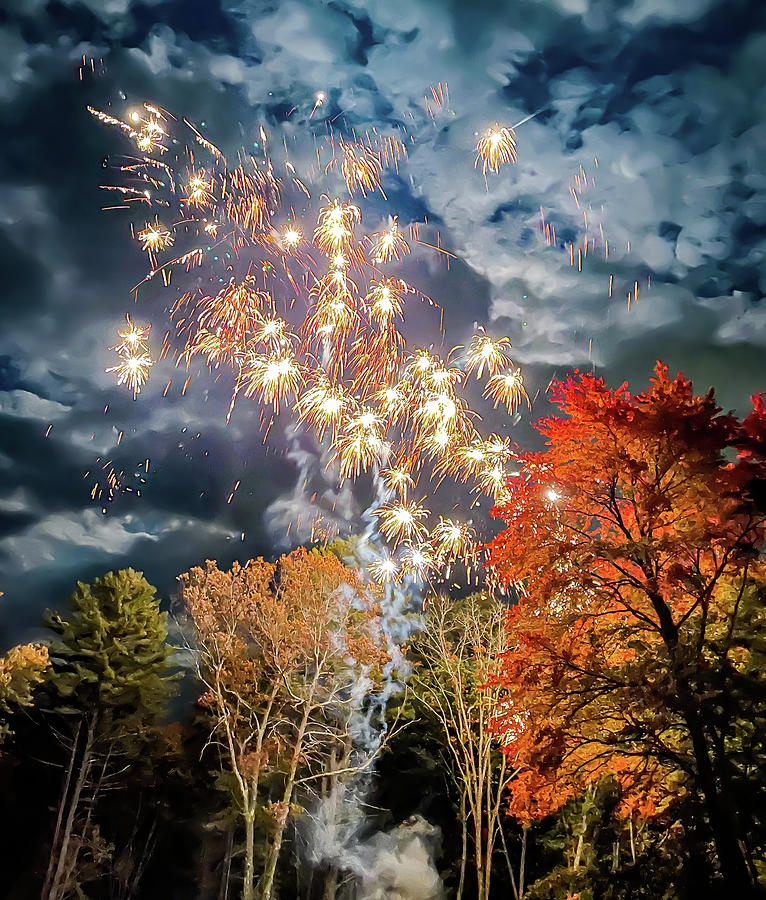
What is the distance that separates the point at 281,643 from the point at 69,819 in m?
8.19

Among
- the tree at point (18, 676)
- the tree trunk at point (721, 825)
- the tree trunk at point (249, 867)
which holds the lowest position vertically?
the tree trunk at point (249, 867)

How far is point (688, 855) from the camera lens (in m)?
6.93

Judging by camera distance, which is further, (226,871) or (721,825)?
(226,871)

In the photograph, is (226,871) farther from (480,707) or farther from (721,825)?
(721,825)

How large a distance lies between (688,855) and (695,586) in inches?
132

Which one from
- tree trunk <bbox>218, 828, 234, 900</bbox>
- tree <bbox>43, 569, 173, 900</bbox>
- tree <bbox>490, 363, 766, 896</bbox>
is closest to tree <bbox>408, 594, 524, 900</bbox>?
tree <bbox>490, 363, 766, 896</bbox>

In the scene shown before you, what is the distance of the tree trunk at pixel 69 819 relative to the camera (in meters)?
16.0

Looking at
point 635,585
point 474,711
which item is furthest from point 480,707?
point 635,585

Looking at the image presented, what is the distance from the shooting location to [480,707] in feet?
49.7

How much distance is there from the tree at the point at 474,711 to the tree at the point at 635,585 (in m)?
4.12

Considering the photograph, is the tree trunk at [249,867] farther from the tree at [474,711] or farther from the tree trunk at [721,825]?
the tree trunk at [721,825]

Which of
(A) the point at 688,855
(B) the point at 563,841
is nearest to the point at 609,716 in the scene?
(A) the point at 688,855

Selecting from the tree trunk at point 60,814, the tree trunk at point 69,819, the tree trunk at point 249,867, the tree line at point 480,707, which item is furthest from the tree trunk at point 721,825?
the tree trunk at point 60,814

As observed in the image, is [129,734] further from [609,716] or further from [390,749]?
[609,716]
